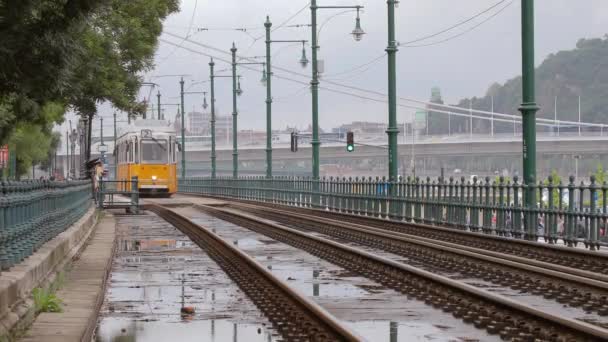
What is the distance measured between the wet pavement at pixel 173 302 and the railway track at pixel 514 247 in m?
4.99

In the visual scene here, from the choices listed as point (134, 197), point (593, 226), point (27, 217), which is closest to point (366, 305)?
point (27, 217)

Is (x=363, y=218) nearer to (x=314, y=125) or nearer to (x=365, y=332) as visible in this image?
(x=314, y=125)

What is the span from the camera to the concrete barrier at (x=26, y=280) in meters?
10.1

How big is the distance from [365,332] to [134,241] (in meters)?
15.4

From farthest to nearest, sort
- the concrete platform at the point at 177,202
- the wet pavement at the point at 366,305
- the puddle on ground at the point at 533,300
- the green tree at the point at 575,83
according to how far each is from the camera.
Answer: the green tree at the point at 575,83, the concrete platform at the point at 177,202, the puddle on ground at the point at 533,300, the wet pavement at the point at 366,305

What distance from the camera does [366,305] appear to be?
12.9m

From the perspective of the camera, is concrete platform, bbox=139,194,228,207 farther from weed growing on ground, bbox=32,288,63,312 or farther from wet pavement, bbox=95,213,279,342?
weed growing on ground, bbox=32,288,63,312

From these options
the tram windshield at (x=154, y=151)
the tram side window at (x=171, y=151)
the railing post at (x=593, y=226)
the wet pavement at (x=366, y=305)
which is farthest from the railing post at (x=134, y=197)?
the railing post at (x=593, y=226)

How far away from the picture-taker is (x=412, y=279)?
1577 centimetres

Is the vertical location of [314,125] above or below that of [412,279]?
above

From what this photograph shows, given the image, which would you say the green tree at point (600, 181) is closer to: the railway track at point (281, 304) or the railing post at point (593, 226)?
the railing post at point (593, 226)

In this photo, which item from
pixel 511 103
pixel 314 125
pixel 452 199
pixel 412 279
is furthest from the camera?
pixel 511 103

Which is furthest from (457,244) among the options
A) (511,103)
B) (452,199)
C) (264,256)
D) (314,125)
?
(511,103)

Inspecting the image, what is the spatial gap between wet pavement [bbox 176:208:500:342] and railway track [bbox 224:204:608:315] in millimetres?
1571
